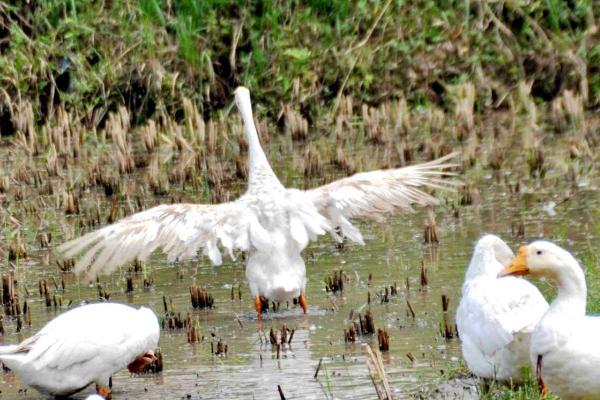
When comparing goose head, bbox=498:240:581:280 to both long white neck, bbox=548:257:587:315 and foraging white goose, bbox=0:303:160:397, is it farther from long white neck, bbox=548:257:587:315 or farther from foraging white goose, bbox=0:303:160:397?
foraging white goose, bbox=0:303:160:397

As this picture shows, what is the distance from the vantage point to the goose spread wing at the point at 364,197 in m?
9.10

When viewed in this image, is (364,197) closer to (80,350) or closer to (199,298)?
(199,298)

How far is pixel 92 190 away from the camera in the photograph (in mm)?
13297

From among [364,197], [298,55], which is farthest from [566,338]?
[298,55]

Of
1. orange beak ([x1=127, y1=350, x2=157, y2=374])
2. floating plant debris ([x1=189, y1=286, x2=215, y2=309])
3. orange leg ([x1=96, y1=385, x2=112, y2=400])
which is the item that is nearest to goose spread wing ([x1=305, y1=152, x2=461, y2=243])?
floating plant debris ([x1=189, y1=286, x2=215, y2=309])

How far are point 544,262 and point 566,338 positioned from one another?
384mm

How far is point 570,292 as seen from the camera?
222 inches

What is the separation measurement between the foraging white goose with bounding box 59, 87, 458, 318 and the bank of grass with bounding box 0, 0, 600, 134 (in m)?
7.05

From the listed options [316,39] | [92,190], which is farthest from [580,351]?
[316,39]

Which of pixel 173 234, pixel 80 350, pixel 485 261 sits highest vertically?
pixel 173 234

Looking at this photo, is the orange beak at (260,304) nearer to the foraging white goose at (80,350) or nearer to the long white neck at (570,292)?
the foraging white goose at (80,350)

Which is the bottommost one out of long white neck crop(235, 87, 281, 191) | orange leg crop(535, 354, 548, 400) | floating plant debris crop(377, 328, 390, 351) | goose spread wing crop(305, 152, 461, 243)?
orange leg crop(535, 354, 548, 400)

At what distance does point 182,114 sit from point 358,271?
295 inches

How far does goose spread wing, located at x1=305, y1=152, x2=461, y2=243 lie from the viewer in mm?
9102
